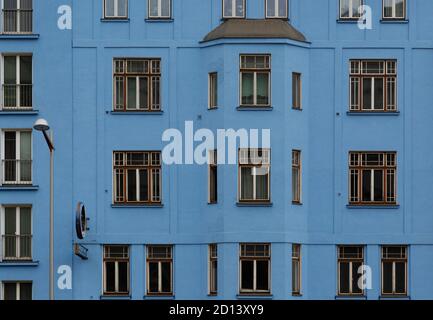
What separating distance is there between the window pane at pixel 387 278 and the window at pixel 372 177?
2353 mm

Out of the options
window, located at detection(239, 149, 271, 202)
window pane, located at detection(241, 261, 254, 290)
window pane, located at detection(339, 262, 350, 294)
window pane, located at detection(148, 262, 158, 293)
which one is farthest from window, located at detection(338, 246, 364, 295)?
window pane, located at detection(148, 262, 158, 293)

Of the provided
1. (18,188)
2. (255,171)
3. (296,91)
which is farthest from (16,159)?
(296,91)

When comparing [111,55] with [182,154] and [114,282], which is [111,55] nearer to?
[182,154]

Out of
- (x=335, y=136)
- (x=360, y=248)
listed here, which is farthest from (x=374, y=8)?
(x=360, y=248)

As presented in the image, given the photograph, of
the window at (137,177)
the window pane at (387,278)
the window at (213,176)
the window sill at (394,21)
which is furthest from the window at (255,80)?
the window pane at (387,278)

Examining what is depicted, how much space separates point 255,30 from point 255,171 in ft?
16.7

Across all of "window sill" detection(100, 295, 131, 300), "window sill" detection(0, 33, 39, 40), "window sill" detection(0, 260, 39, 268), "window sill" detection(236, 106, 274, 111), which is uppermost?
"window sill" detection(0, 33, 39, 40)

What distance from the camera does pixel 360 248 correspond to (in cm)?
5628

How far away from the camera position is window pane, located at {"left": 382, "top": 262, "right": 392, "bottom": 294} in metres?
56.0

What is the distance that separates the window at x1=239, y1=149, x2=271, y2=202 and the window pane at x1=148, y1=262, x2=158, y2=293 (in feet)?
13.6

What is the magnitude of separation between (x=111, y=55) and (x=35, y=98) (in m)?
3.17

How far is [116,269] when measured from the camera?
5600 cm

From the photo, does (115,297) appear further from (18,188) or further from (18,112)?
(18,112)

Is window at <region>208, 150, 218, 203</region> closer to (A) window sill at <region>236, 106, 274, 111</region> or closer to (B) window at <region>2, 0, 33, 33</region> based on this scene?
(A) window sill at <region>236, 106, 274, 111</region>
